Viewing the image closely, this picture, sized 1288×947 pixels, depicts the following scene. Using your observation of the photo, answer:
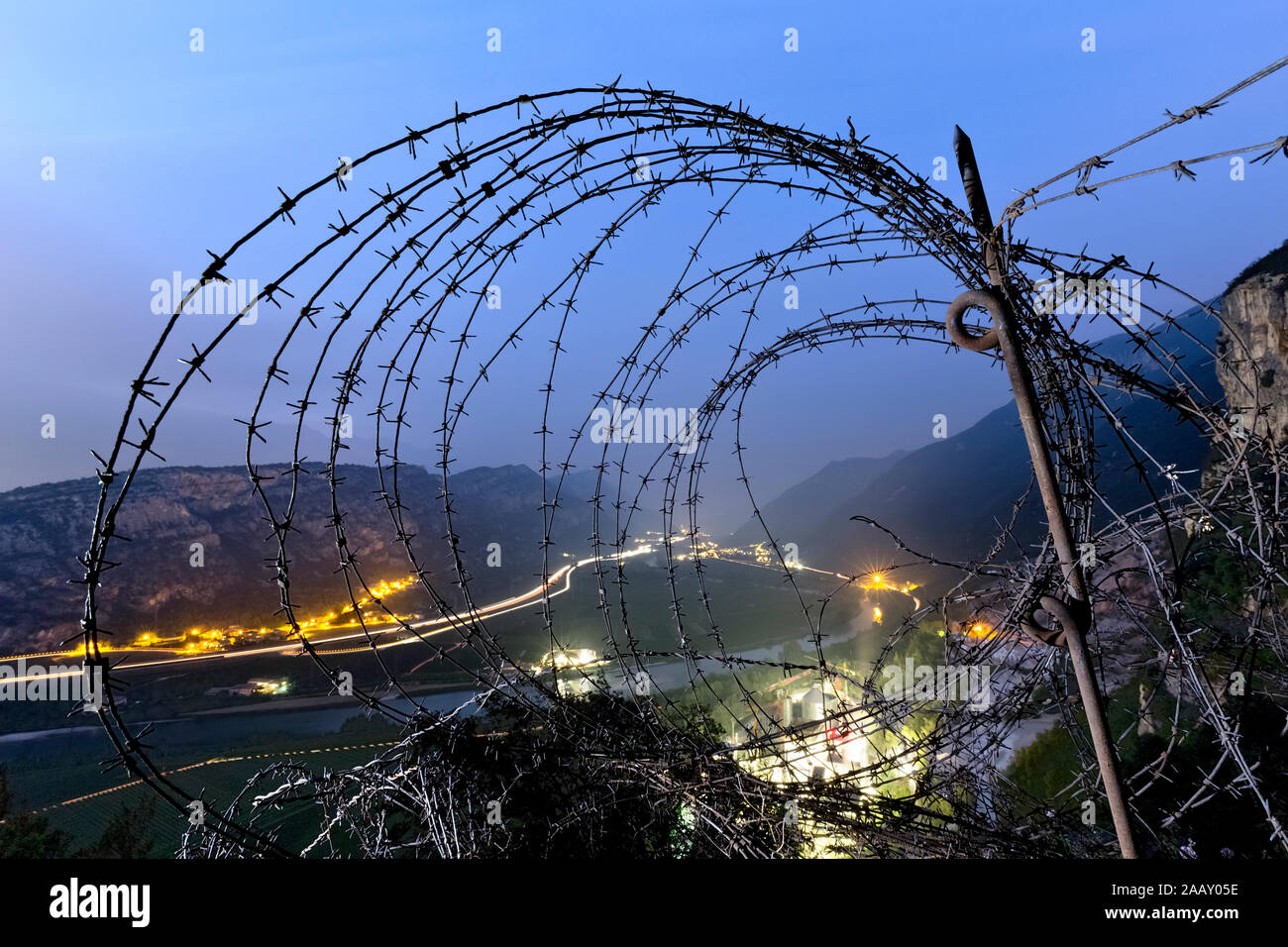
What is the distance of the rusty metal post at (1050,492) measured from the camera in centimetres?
156

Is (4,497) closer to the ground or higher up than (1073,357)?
Result: higher up

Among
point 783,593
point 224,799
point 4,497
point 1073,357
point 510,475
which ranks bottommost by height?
point 224,799

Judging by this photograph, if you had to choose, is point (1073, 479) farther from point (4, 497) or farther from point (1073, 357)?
point (4, 497)

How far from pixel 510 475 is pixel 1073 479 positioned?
8196cm

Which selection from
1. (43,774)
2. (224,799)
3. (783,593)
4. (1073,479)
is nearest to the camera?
(1073,479)

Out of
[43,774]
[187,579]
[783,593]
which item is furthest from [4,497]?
[783,593]

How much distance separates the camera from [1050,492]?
5.28 ft

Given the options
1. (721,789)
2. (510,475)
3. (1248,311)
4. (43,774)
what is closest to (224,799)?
(43,774)

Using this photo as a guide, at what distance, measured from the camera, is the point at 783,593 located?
193 feet

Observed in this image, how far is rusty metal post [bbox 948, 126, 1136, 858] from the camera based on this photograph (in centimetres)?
156
